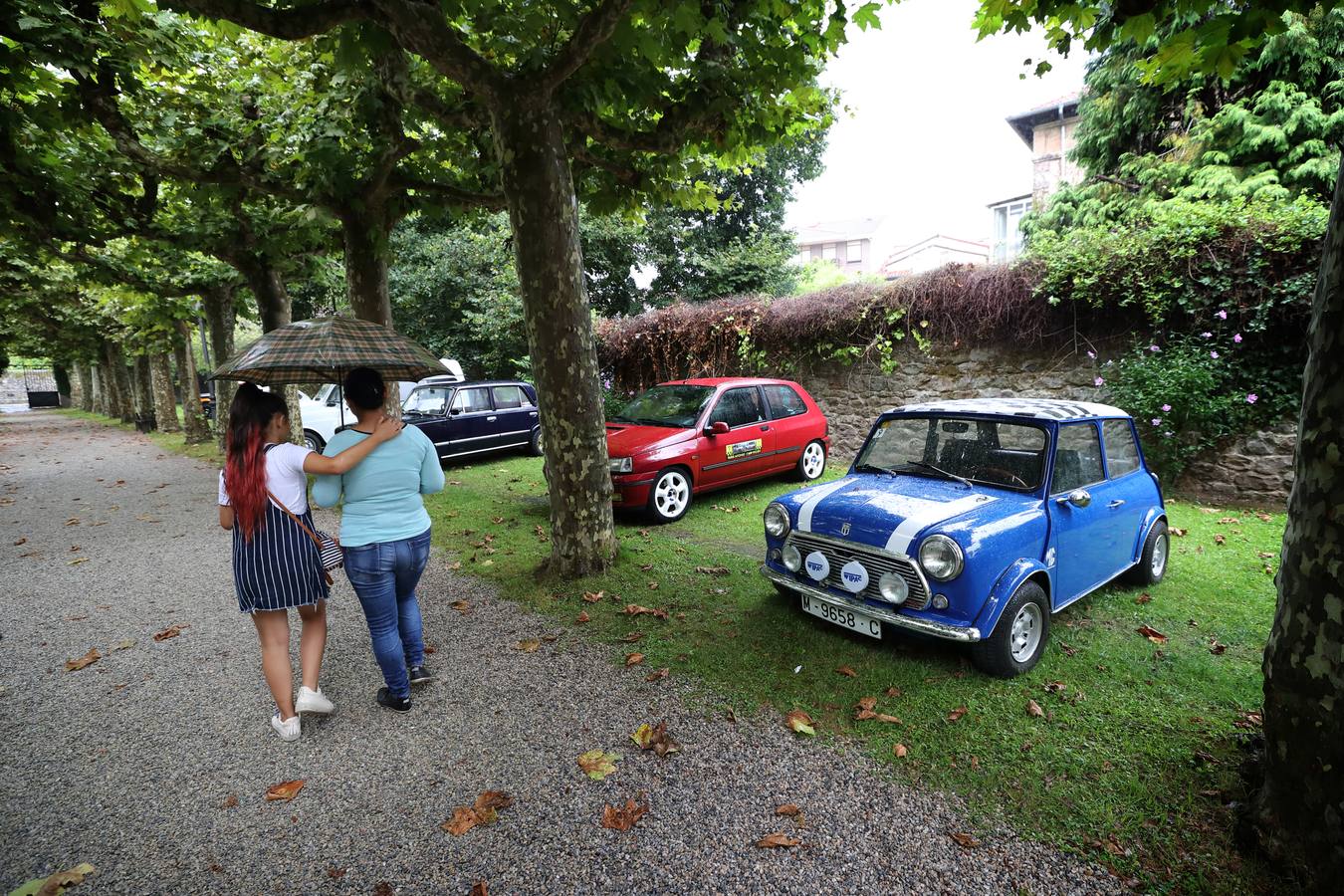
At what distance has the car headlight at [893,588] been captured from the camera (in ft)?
11.7

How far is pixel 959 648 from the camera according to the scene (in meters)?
3.96

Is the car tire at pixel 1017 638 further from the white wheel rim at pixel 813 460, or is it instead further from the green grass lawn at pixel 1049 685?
the white wheel rim at pixel 813 460

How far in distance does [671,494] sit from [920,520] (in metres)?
4.42

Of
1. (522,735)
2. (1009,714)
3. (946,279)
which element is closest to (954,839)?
(1009,714)

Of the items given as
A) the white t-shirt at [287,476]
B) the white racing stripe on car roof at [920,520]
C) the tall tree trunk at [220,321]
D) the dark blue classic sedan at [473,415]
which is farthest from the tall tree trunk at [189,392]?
the white racing stripe on car roof at [920,520]

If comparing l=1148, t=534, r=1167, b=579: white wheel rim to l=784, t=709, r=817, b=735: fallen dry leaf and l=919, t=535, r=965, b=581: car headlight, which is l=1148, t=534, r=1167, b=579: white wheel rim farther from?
l=784, t=709, r=817, b=735: fallen dry leaf

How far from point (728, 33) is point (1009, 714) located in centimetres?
565

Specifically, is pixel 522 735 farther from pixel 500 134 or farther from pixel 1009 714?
pixel 500 134

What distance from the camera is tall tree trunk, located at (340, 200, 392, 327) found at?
27.6ft

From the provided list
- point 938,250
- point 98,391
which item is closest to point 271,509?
point 98,391

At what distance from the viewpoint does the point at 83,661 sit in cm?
438

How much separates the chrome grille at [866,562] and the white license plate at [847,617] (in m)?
0.13

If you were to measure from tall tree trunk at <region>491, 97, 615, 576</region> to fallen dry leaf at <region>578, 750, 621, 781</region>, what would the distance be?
244 cm

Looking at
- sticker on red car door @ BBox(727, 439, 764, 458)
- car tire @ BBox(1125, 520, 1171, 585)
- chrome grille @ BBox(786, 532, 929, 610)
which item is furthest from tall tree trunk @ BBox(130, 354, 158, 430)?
car tire @ BBox(1125, 520, 1171, 585)
